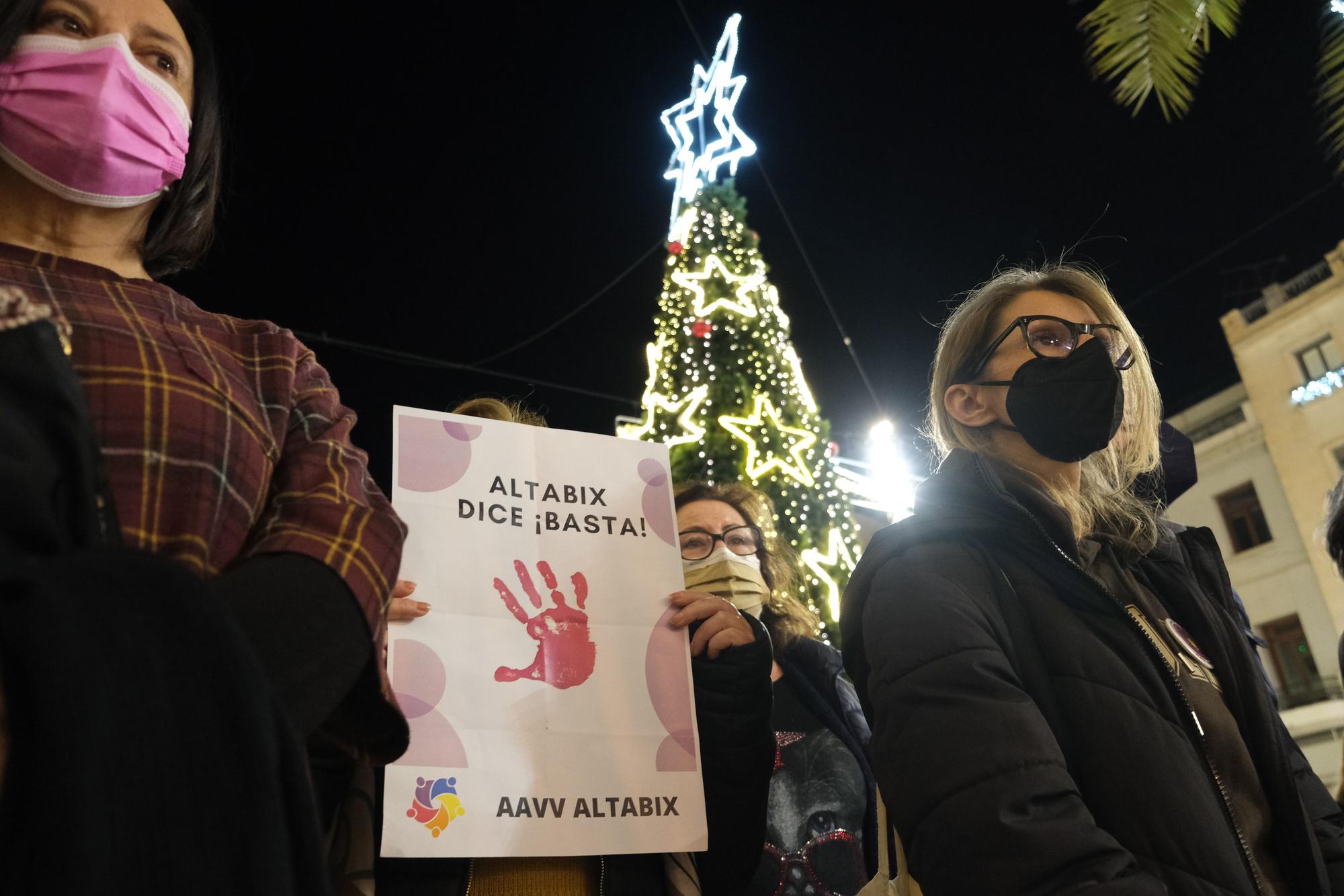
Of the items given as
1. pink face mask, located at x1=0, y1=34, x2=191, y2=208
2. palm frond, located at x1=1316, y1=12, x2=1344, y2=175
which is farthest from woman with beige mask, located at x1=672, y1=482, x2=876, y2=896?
palm frond, located at x1=1316, y1=12, x2=1344, y2=175

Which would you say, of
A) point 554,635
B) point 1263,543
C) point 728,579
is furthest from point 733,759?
point 1263,543

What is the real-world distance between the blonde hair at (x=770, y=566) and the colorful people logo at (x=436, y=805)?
6.09ft

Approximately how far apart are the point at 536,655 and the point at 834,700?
1.63 meters

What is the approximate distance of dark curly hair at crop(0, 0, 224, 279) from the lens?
1927 mm

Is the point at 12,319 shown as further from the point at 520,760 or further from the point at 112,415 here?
the point at 520,760

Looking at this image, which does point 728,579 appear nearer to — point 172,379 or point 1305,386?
point 172,379

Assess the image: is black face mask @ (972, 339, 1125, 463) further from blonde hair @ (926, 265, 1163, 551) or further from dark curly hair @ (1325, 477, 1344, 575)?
dark curly hair @ (1325, 477, 1344, 575)

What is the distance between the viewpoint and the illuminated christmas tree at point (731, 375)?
8.79 meters

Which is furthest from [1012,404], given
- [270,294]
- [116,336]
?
[270,294]

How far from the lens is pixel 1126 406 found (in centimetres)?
314

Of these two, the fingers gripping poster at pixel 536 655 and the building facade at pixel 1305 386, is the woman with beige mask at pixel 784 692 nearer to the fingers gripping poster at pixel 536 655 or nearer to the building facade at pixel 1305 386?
the fingers gripping poster at pixel 536 655

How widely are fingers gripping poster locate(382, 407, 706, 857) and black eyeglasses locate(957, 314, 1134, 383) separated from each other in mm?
1045

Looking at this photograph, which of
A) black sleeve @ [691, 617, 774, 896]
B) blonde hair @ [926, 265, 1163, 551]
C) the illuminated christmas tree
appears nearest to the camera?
black sleeve @ [691, 617, 774, 896]

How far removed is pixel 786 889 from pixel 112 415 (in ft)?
8.09
